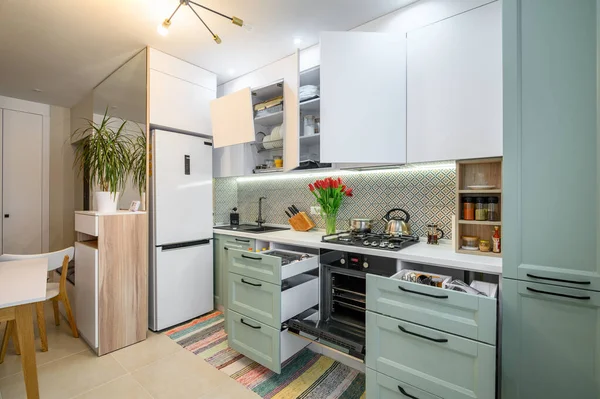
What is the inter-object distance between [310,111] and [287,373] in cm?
210

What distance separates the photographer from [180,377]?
187cm

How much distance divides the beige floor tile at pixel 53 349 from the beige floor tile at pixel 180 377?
2.33 feet

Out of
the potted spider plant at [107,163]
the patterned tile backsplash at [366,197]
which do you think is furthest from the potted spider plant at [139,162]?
the patterned tile backsplash at [366,197]

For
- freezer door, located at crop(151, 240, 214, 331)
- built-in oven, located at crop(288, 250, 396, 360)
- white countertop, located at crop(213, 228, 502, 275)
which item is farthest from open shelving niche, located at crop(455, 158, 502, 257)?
freezer door, located at crop(151, 240, 214, 331)

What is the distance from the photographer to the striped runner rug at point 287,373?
1.73 metres

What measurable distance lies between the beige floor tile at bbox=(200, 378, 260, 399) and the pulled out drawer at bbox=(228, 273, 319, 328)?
410 millimetres

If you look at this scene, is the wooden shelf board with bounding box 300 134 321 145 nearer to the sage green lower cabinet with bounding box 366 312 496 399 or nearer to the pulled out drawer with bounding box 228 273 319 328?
the pulled out drawer with bounding box 228 273 319 328

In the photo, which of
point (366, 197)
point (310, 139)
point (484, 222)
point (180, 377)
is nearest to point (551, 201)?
point (484, 222)

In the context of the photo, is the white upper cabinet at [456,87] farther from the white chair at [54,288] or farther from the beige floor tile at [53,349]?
the beige floor tile at [53,349]

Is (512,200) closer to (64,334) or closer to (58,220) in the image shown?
(64,334)

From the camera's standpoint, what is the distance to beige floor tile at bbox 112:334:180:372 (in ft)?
6.66

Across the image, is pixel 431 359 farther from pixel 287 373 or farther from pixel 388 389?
pixel 287 373

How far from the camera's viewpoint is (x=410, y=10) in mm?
1869

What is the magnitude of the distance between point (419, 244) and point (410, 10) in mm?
1584
